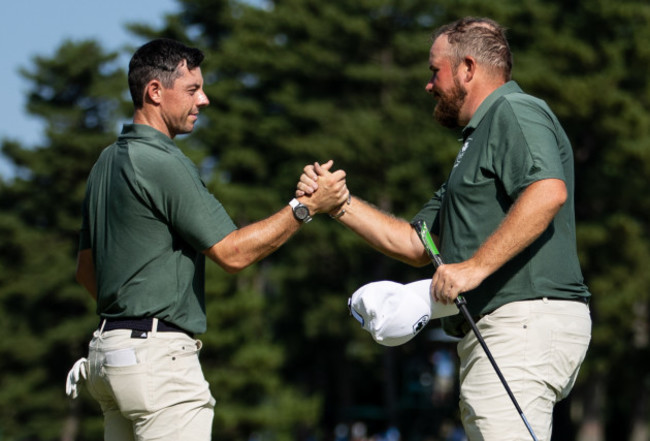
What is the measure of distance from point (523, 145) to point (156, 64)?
1.70 meters

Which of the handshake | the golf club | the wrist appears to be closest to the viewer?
the golf club

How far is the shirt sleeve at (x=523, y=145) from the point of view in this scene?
4613 mm

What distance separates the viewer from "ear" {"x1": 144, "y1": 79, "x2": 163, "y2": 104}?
4973 mm

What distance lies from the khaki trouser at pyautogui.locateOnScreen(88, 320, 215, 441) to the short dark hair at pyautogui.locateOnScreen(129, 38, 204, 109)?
1.13 meters

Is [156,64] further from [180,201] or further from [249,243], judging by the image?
[249,243]

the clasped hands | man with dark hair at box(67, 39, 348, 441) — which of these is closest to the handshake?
the clasped hands

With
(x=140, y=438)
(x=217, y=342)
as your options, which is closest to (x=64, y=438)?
(x=217, y=342)

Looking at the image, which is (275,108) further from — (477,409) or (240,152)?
(477,409)

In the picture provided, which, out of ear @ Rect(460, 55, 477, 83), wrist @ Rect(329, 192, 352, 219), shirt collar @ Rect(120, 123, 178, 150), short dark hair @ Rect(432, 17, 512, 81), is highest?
short dark hair @ Rect(432, 17, 512, 81)

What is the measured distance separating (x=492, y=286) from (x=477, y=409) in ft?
1.76

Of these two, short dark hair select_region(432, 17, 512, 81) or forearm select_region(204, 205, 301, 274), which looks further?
short dark hair select_region(432, 17, 512, 81)

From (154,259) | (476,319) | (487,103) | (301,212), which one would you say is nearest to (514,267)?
(476,319)

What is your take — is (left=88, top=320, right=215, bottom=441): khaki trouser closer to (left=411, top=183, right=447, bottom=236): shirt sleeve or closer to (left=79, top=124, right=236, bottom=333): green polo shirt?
(left=79, top=124, right=236, bottom=333): green polo shirt

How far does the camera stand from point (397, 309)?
4691mm
